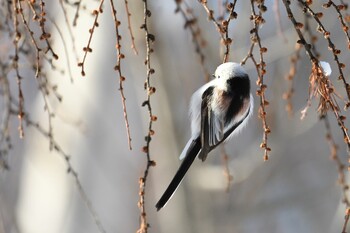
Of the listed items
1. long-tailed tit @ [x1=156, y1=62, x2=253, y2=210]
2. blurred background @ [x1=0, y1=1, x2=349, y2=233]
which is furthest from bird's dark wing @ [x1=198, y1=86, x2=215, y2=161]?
blurred background @ [x1=0, y1=1, x2=349, y2=233]

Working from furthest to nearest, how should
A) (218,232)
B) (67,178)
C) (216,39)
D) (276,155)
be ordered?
(216,39)
(276,155)
(218,232)
(67,178)

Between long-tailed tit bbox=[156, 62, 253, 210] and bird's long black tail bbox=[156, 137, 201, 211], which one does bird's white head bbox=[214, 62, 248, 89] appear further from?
bird's long black tail bbox=[156, 137, 201, 211]

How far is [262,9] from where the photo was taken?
0.99m

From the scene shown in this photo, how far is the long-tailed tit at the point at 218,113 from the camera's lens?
1.30 meters

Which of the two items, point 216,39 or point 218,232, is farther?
point 216,39

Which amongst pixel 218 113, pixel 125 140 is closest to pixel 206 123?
pixel 218 113

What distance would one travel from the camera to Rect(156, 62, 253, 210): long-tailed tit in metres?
1.30

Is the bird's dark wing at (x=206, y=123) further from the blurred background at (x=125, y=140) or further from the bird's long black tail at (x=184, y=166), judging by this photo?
the blurred background at (x=125, y=140)

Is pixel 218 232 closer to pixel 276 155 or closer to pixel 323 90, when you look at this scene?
pixel 276 155

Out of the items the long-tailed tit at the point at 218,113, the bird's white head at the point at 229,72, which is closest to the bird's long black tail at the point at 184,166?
the long-tailed tit at the point at 218,113

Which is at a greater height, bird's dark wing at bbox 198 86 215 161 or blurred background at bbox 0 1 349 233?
blurred background at bbox 0 1 349 233

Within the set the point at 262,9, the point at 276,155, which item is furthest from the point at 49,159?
the point at 262,9

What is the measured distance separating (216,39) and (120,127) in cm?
84

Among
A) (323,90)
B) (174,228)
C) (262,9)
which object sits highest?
(174,228)
